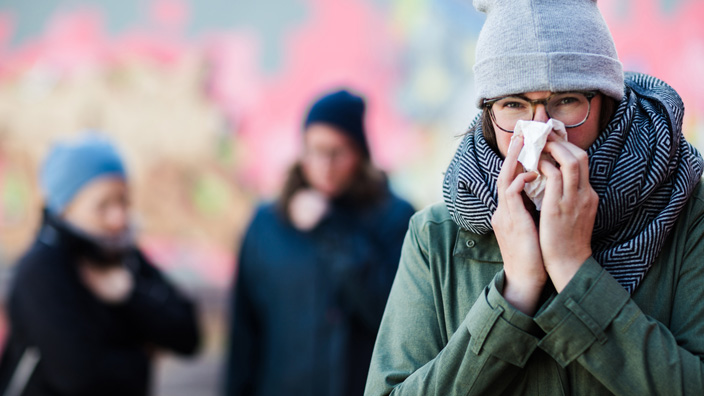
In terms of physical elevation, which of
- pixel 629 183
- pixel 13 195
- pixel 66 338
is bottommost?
pixel 13 195

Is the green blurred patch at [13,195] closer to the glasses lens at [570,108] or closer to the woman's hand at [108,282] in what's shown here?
the woman's hand at [108,282]

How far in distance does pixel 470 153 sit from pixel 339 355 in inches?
68.9

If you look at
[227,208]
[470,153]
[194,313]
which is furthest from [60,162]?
[470,153]

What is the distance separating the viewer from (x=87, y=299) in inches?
133

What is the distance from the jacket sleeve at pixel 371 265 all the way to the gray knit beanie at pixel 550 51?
1642 mm

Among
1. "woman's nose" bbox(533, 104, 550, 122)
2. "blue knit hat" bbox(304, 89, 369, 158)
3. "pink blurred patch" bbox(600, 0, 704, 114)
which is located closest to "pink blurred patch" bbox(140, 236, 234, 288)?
"blue knit hat" bbox(304, 89, 369, 158)

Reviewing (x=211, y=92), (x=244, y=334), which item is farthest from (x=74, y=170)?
(x=211, y=92)

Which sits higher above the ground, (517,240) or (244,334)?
(517,240)

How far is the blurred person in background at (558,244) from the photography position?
4.92ft

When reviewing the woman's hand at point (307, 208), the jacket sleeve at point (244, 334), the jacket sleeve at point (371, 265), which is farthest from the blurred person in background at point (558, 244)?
the jacket sleeve at point (244, 334)

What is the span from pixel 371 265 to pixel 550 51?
5.88 ft

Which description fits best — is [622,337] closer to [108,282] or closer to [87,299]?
[87,299]

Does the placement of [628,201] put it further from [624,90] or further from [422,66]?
[422,66]

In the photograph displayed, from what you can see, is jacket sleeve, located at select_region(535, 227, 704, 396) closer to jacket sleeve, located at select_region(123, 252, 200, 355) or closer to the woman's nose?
the woman's nose
